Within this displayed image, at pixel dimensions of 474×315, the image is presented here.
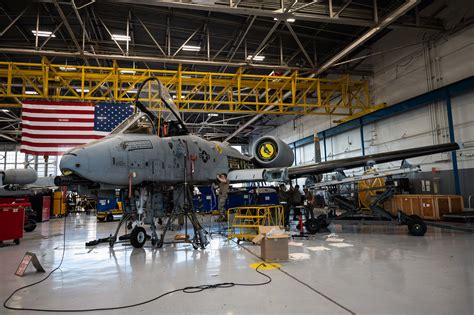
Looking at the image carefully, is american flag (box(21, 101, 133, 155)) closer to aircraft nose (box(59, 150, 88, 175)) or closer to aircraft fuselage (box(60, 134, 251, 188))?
aircraft fuselage (box(60, 134, 251, 188))

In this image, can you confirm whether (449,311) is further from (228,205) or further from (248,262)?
(228,205)

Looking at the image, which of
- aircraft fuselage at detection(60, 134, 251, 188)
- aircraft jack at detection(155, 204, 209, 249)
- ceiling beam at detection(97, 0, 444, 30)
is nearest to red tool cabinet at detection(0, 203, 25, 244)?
aircraft fuselage at detection(60, 134, 251, 188)

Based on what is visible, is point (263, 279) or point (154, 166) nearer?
point (263, 279)

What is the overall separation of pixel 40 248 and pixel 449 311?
28.3 ft

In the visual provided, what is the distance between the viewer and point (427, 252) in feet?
20.1

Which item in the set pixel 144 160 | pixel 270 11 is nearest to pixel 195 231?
pixel 144 160

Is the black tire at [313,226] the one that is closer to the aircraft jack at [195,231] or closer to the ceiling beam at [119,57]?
the aircraft jack at [195,231]

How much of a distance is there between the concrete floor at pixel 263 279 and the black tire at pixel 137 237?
240 millimetres

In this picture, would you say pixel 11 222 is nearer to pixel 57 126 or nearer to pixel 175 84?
pixel 57 126

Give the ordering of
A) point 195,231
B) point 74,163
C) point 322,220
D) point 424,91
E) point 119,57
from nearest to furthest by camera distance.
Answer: point 74,163 → point 195,231 → point 322,220 → point 119,57 → point 424,91

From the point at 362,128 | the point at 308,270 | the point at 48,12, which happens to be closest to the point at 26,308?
the point at 308,270

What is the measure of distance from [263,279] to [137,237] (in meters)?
4.16

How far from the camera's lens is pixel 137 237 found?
24.6 ft

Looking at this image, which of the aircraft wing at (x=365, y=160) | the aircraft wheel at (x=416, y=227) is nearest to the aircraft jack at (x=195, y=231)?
the aircraft wing at (x=365, y=160)
